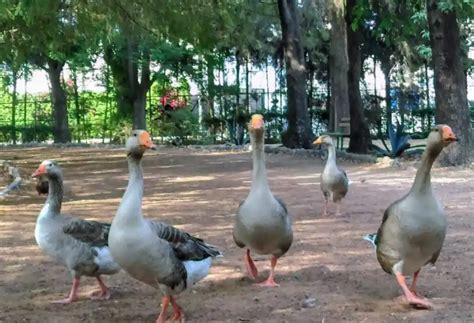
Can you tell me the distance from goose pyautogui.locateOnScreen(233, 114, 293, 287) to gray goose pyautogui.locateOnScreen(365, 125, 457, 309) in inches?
38.8

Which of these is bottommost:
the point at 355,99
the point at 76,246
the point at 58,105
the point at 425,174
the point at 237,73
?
the point at 76,246

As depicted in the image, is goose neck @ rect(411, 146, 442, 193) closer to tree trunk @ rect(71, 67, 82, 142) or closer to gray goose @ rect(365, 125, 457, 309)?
gray goose @ rect(365, 125, 457, 309)

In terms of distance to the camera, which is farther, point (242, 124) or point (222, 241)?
point (242, 124)

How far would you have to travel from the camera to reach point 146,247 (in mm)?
4926

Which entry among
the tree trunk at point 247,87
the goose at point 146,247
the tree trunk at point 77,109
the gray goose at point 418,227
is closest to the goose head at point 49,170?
the goose at point 146,247

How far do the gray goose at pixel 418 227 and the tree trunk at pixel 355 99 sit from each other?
55.1 ft

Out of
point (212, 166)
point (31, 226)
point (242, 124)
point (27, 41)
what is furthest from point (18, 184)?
point (242, 124)

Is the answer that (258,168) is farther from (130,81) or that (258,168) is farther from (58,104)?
(58,104)

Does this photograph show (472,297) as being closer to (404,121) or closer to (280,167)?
(280,167)

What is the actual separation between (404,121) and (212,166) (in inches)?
603

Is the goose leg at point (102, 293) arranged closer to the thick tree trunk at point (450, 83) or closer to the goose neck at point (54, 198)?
the goose neck at point (54, 198)

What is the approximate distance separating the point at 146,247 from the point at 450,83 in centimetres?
1331

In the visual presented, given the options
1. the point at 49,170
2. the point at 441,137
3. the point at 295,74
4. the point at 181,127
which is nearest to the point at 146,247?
the point at 49,170

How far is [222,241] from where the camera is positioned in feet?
28.1
